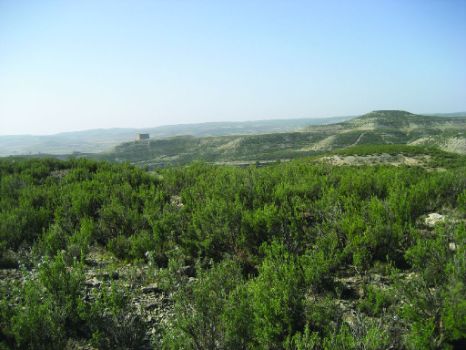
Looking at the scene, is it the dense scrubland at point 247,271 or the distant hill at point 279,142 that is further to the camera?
the distant hill at point 279,142

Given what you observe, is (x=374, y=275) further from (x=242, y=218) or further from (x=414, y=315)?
(x=242, y=218)

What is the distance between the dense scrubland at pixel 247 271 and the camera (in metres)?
4.26

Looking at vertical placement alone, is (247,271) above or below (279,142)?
below

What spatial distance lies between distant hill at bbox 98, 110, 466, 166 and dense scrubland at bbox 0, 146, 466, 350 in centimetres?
10022

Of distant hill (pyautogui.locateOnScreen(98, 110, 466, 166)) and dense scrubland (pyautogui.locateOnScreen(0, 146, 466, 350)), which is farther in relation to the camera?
distant hill (pyautogui.locateOnScreen(98, 110, 466, 166))

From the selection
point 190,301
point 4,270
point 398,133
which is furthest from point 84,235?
point 398,133

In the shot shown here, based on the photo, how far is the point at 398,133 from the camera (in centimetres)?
13138

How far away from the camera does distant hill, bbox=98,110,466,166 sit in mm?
121456

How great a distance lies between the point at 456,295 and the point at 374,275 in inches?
82.1

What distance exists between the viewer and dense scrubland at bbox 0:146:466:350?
4262 millimetres

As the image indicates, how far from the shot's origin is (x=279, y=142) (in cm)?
14888

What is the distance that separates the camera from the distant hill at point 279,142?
12146 centimetres

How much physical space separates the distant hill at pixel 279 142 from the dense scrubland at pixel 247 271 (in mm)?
100225

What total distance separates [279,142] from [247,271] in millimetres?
145195
